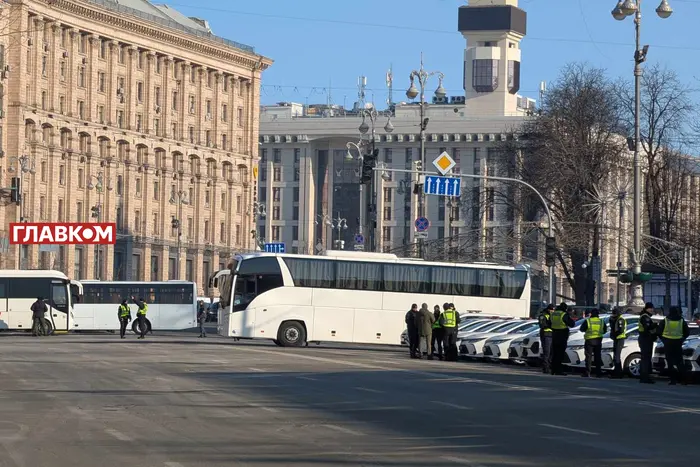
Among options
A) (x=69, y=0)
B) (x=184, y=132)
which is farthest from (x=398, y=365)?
(x=184, y=132)

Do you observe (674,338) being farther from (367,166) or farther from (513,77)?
(513,77)

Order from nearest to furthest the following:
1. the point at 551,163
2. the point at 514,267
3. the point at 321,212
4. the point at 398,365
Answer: the point at 398,365, the point at 514,267, the point at 551,163, the point at 321,212

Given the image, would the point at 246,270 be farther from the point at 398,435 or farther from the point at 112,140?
the point at 112,140

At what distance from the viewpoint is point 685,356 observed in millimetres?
33469

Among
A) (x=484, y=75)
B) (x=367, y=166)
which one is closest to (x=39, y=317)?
(x=367, y=166)

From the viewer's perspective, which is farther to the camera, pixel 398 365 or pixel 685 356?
pixel 398 365

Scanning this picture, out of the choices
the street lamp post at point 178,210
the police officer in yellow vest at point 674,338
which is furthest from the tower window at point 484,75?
the police officer in yellow vest at point 674,338

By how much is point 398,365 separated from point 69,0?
82.4m

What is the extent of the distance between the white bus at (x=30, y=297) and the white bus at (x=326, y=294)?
1597cm

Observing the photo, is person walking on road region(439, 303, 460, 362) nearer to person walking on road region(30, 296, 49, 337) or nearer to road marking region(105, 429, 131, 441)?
person walking on road region(30, 296, 49, 337)

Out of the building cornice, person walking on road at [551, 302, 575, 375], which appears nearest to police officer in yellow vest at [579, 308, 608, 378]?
person walking on road at [551, 302, 575, 375]

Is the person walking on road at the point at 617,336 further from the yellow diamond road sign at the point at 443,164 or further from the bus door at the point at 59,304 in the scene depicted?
the bus door at the point at 59,304

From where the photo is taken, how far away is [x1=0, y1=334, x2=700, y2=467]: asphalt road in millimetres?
15195

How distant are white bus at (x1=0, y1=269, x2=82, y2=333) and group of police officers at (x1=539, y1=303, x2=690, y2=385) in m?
34.7
